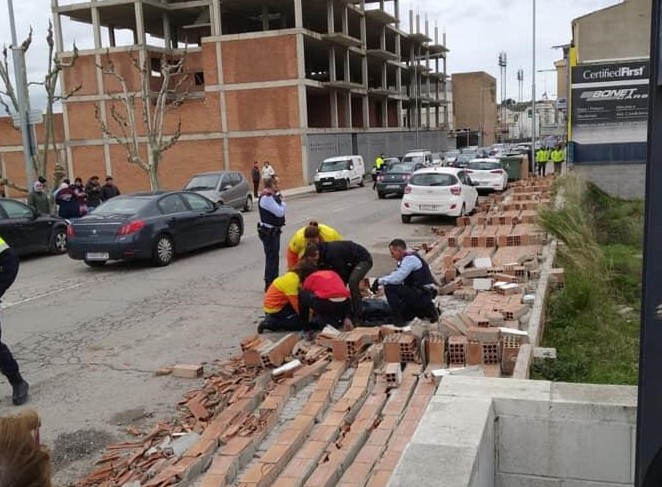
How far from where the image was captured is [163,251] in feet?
42.5

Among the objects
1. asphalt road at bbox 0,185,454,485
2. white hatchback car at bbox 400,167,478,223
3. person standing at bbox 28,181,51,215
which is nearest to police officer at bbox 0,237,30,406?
asphalt road at bbox 0,185,454,485

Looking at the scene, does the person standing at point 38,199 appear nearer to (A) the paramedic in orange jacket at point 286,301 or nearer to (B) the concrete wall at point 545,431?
(A) the paramedic in orange jacket at point 286,301

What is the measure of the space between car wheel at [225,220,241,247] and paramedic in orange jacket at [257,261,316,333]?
289 inches

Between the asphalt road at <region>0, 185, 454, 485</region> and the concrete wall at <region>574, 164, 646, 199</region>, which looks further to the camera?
the concrete wall at <region>574, 164, 646, 199</region>

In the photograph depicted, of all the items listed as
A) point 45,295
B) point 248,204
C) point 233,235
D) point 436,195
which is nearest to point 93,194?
point 248,204

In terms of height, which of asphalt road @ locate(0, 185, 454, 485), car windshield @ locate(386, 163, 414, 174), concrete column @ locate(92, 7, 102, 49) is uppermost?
concrete column @ locate(92, 7, 102, 49)

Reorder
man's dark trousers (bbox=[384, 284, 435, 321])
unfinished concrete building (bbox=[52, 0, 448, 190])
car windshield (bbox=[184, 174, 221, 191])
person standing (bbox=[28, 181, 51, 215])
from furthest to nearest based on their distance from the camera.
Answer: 1. unfinished concrete building (bbox=[52, 0, 448, 190])
2. car windshield (bbox=[184, 174, 221, 191])
3. person standing (bbox=[28, 181, 51, 215])
4. man's dark trousers (bbox=[384, 284, 435, 321])

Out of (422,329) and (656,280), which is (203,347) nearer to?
(422,329)

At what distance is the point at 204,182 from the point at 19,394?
1776 cm

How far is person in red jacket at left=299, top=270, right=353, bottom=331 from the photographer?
7.46 m

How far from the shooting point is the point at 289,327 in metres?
7.89

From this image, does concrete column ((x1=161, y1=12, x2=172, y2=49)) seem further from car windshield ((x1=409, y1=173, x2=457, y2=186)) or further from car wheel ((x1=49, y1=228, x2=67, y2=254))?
car wheel ((x1=49, y1=228, x2=67, y2=254))

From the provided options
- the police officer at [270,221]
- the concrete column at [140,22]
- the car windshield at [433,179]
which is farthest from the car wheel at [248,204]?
the concrete column at [140,22]

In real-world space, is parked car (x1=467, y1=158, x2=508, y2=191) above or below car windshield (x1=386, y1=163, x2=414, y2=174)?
below
